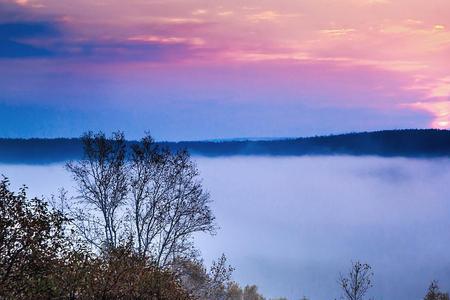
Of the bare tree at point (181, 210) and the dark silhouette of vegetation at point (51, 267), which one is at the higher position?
Answer: the bare tree at point (181, 210)

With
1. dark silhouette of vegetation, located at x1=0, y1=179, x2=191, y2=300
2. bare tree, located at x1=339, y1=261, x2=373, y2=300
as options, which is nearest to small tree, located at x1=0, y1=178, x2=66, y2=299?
dark silhouette of vegetation, located at x1=0, y1=179, x2=191, y2=300

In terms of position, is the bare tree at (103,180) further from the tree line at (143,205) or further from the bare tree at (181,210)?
the bare tree at (181,210)

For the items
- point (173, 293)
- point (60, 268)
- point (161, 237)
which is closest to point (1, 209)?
point (60, 268)

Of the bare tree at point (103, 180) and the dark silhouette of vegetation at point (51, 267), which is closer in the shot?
the dark silhouette of vegetation at point (51, 267)

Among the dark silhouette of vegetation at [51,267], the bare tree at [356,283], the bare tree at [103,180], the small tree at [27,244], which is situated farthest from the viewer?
the bare tree at [356,283]

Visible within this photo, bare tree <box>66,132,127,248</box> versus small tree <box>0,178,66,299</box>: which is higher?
bare tree <box>66,132,127,248</box>

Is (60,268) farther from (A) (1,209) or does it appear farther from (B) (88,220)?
(B) (88,220)

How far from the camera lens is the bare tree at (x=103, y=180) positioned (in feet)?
133

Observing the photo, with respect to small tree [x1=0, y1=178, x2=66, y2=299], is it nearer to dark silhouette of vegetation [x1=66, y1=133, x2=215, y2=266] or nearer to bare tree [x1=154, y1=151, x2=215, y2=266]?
dark silhouette of vegetation [x1=66, y1=133, x2=215, y2=266]

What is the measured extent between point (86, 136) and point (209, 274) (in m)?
11.8

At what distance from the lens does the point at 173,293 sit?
3123 centimetres

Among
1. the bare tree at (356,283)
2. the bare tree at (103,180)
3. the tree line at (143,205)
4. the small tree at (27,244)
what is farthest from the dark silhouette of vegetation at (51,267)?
the bare tree at (356,283)

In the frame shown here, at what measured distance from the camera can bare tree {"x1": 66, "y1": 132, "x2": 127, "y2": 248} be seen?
40656mm

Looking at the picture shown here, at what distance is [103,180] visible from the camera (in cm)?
4122
